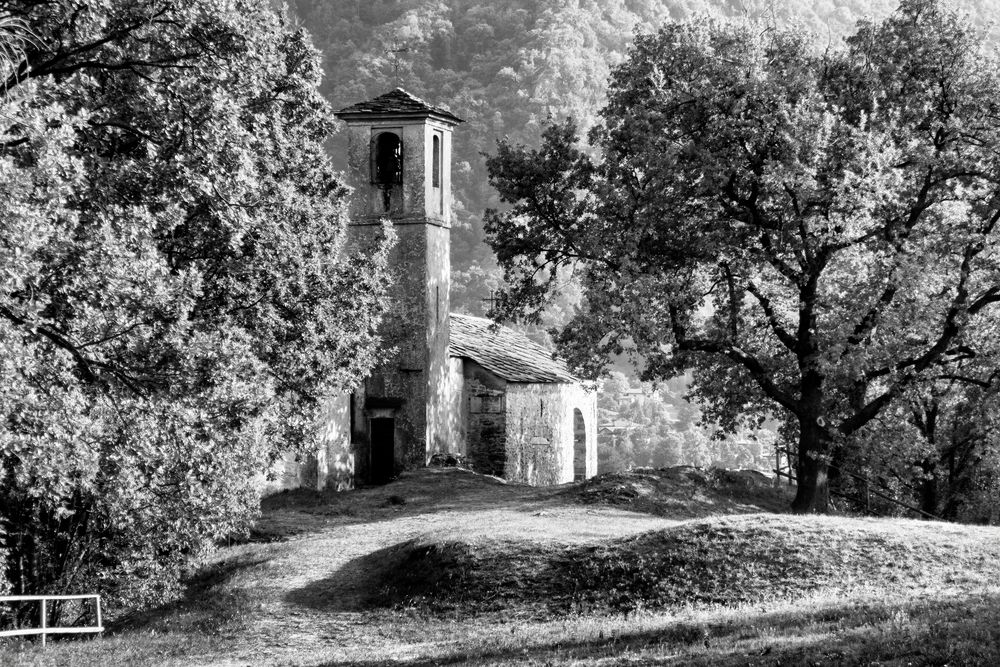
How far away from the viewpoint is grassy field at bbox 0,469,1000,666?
1288 centimetres

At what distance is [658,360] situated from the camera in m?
26.4

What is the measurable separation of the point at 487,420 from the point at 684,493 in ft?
41.2

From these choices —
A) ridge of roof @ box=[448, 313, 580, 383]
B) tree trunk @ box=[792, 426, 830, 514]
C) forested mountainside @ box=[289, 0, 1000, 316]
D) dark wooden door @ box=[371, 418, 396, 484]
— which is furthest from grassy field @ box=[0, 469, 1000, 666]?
forested mountainside @ box=[289, 0, 1000, 316]

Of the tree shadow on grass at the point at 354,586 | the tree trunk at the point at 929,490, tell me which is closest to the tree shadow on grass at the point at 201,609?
the tree shadow on grass at the point at 354,586

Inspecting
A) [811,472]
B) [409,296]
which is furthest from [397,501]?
[811,472]

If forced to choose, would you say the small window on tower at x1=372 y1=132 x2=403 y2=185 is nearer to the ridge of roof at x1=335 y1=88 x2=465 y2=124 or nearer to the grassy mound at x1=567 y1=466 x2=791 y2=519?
the ridge of roof at x1=335 y1=88 x2=465 y2=124

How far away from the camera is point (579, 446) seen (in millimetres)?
47031

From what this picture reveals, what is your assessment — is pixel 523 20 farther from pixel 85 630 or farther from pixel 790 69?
pixel 85 630

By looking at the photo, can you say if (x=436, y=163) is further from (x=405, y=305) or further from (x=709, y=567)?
(x=709, y=567)

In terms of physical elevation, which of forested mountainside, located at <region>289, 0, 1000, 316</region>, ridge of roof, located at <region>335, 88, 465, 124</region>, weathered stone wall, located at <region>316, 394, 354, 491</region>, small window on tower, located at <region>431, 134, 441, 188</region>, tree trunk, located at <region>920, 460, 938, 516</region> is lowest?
tree trunk, located at <region>920, 460, 938, 516</region>

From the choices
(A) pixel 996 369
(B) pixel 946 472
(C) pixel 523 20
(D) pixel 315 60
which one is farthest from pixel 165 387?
(C) pixel 523 20

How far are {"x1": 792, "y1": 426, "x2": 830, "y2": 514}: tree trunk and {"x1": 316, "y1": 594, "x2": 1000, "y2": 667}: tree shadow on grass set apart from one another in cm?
1103

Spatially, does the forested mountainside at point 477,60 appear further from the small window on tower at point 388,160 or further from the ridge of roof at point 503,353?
the small window on tower at point 388,160

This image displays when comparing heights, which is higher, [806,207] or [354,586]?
[806,207]
